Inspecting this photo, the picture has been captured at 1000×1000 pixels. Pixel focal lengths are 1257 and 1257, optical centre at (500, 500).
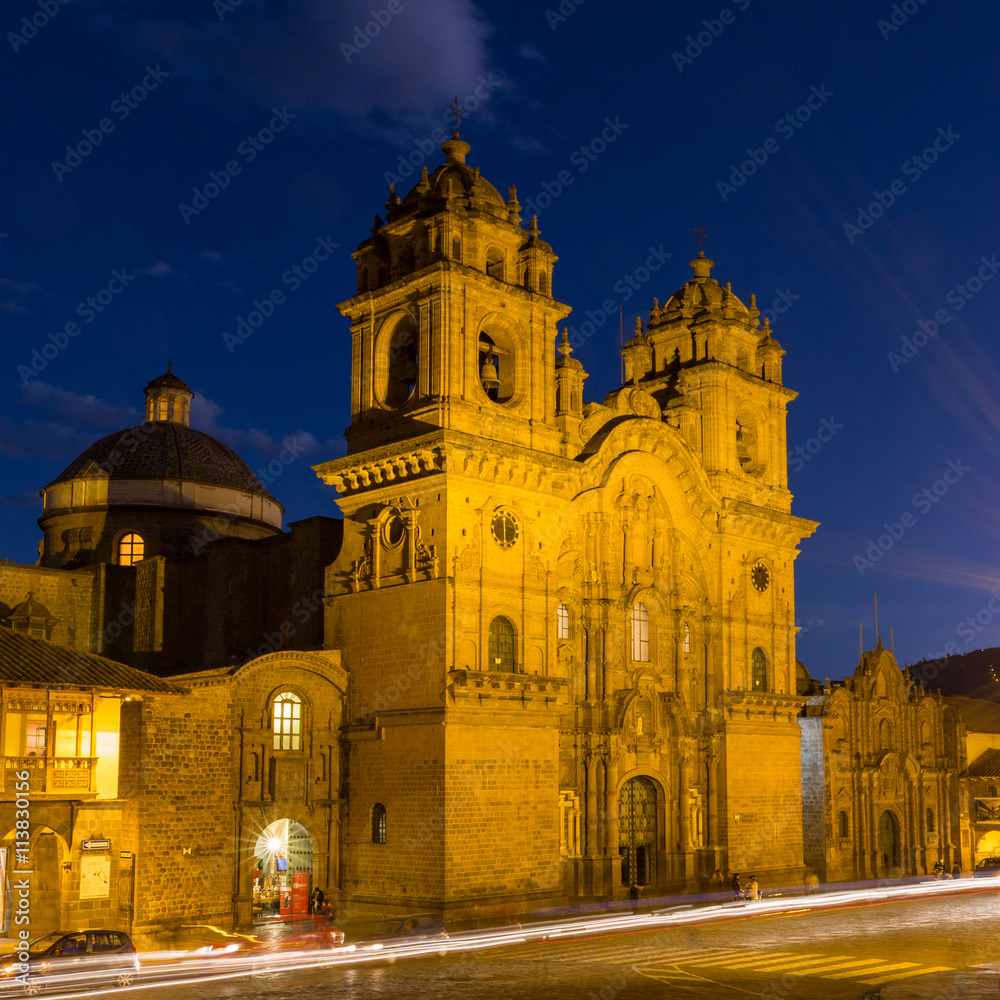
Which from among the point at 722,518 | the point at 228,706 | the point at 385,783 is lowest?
the point at 385,783

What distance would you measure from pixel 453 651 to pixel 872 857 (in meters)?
28.1

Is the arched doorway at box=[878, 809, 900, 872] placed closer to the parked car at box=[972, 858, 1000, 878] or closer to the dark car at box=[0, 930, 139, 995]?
the parked car at box=[972, 858, 1000, 878]

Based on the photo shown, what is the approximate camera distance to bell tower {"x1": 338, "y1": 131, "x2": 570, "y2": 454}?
38.4 metres

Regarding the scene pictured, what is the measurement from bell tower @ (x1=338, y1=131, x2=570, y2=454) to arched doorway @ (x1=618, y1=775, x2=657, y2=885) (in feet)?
40.2

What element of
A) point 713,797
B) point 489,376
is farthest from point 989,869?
point 489,376

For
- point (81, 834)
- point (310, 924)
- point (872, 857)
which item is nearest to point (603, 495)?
point (310, 924)

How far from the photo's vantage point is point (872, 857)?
54969 millimetres

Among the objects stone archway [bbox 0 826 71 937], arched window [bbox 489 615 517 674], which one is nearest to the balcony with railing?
stone archway [bbox 0 826 71 937]

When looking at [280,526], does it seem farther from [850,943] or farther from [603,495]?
[850,943]

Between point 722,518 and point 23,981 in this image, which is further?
point 722,518

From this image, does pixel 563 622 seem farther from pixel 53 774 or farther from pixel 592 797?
pixel 53 774

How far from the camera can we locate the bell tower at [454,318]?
126ft

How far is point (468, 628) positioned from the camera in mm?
36719

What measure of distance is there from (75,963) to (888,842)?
4286 cm
